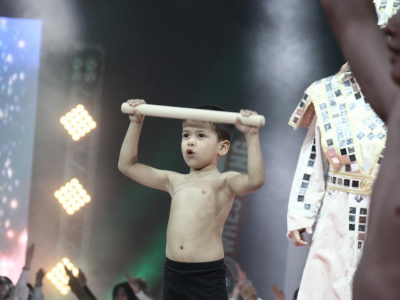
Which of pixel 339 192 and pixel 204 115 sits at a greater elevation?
pixel 204 115

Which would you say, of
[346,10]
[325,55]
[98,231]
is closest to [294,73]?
[325,55]

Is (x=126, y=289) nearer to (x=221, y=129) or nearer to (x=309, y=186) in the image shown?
(x=221, y=129)

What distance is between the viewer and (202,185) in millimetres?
2674

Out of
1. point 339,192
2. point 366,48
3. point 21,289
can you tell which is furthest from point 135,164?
point 366,48

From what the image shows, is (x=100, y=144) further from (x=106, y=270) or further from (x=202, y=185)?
(x=202, y=185)

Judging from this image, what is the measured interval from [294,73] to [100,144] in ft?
4.08

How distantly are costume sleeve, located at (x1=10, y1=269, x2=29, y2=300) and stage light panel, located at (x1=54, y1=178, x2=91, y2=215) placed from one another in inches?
18.7

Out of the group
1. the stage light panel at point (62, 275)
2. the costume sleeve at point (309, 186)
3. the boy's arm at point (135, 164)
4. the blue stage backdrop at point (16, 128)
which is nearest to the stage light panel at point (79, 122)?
the blue stage backdrop at point (16, 128)

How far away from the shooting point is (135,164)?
2.79 meters

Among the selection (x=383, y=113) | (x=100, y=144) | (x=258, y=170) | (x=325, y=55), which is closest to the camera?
(x=383, y=113)

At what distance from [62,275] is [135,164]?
1896mm

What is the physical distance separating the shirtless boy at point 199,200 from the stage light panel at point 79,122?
1.67m

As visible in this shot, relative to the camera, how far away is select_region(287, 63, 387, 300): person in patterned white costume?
2184 mm

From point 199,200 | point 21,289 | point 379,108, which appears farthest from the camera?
point 21,289
